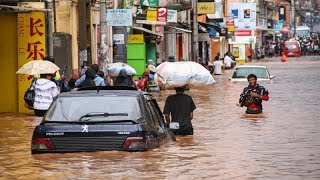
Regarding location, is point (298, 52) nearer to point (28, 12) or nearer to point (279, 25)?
point (279, 25)

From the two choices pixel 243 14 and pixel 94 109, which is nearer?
Answer: pixel 94 109

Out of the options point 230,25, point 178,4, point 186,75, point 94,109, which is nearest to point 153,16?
point 178,4

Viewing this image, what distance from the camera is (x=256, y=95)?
Answer: 27688mm

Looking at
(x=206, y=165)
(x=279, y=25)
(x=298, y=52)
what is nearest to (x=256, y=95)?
(x=206, y=165)

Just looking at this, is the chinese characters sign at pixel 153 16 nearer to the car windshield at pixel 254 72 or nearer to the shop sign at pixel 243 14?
the car windshield at pixel 254 72

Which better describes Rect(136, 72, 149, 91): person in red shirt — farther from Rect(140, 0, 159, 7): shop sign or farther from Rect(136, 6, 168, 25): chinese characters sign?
Rect(140, 0, 159, 7): shop sign

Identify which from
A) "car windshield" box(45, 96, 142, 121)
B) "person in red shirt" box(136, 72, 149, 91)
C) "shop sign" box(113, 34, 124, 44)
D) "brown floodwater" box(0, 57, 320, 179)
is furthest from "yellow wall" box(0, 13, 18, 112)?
"car windshield" box(45, 96, 142, 121)

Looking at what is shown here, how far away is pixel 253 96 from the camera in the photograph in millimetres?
27875

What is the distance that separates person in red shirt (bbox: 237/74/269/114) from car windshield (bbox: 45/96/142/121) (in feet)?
37.6

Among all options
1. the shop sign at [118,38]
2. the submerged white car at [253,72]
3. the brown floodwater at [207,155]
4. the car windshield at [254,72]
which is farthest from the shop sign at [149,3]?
the brown floodwater at [207,155]

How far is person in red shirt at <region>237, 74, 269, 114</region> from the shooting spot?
27500 millimetres

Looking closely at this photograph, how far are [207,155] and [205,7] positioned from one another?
174 feet

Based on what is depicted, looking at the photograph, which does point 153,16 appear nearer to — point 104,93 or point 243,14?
point 104,93

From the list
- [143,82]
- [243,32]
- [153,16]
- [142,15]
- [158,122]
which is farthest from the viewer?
[243,32]
